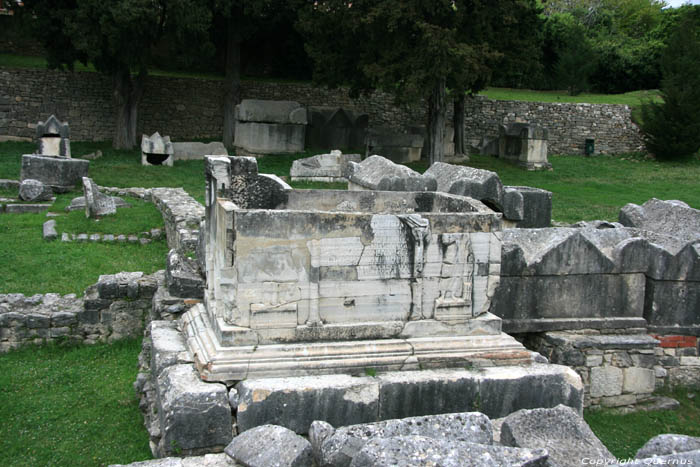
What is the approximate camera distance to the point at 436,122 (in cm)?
1705

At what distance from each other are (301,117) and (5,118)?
29.6ft

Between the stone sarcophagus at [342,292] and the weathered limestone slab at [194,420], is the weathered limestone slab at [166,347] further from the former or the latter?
the weathered limestone slab at [194,420]

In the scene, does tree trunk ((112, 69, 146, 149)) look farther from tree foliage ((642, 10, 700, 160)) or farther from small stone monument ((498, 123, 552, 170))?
tree foliage ((642, 10, 700, 160))

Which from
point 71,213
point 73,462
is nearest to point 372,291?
point 73,462

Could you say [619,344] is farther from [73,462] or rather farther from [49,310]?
[49,310]

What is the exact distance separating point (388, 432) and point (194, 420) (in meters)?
1.24

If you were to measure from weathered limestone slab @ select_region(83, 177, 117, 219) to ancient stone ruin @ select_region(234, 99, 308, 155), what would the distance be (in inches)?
313

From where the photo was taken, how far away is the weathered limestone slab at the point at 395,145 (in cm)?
1816

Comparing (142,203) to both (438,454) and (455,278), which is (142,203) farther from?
(438,454)

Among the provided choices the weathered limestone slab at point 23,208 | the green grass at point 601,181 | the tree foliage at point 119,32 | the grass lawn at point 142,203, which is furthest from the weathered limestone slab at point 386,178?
the tree foliage at point 119,32

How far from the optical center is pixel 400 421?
3.90 metres

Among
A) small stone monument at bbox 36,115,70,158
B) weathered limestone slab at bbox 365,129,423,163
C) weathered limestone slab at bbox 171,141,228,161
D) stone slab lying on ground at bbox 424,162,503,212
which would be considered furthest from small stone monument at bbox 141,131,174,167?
stone slab lying on ground at bbox 424,162,503,212

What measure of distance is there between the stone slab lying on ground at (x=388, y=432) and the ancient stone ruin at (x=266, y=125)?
50.9 feet

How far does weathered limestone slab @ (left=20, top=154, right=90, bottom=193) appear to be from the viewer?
508 inches
